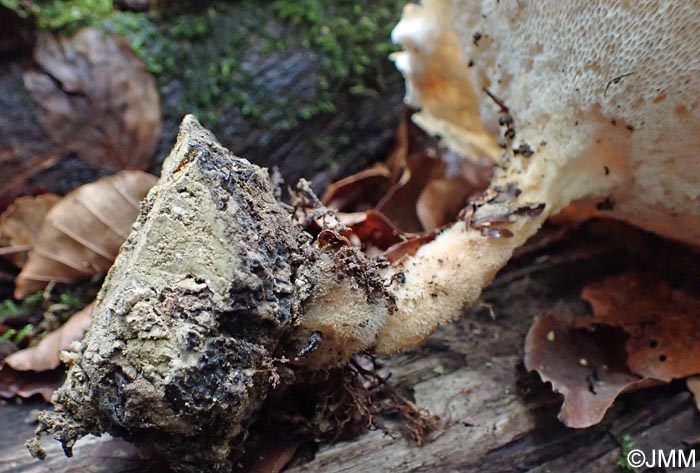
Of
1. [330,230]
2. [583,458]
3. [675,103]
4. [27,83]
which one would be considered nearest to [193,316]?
[330,230]

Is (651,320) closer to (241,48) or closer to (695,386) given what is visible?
(695,386)

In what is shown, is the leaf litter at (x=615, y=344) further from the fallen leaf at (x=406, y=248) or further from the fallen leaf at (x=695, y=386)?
the fallen leaf at (x=406, y=248)

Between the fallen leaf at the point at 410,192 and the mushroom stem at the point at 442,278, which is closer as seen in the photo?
the mushroom stem at the point at 442,278

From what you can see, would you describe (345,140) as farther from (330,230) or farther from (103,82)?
(330,230)

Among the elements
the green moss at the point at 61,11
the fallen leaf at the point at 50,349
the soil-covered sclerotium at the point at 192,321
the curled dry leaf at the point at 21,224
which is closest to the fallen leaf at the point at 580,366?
the soil-covered sclerotium at the point at 192,321

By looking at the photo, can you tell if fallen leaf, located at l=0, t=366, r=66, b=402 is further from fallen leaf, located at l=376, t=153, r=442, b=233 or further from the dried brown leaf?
the dried brown leaf

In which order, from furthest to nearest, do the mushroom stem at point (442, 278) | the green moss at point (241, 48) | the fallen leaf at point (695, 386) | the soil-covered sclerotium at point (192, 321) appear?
the green moss at point (241, 48)
the fallen leaf at point (695, 386)
the mushroom stem at point (442, 278)
the soil-covered sclerotium at point (192, 321)
